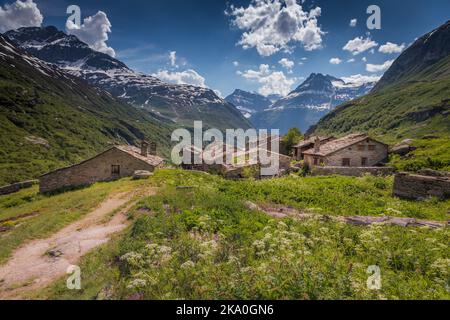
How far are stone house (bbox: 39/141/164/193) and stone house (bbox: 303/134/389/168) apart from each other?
2993cm

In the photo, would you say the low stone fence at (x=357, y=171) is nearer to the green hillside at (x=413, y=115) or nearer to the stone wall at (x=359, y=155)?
the stone wall at (x=359, y=155)

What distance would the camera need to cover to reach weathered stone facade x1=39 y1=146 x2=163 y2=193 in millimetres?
37500

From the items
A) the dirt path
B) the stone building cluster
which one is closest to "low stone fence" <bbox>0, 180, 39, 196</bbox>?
the dirt path

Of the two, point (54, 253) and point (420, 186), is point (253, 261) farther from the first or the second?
point (420, 186)

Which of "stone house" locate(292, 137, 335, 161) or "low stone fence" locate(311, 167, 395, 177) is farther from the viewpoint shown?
"stone house" locate(292, 137, 335, 161)

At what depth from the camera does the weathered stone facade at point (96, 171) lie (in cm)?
3750

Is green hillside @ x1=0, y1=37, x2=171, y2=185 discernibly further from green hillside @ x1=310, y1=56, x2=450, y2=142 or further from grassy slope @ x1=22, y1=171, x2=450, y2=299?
green hillside @ x1=310, y1=56, x2=450, y2=142

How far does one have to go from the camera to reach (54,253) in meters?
14.0

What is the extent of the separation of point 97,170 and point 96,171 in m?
0.21

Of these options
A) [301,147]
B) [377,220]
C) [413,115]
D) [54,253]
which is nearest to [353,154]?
[301,147]

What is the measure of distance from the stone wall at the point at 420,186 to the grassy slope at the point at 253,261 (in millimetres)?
4938

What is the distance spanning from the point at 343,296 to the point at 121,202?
21.6 meters
